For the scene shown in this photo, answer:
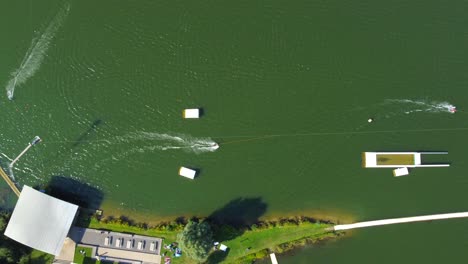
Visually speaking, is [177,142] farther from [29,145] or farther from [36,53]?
[36,53]

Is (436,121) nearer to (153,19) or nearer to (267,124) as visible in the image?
(267,124)

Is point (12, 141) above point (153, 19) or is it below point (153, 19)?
below

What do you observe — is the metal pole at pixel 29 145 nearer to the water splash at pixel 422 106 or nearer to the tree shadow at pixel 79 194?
the tree shadow at pixel 79 194

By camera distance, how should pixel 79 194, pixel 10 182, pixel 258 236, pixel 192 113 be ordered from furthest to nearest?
pixel 10 182, pixel 79 194, pixel 192 113, pixel 258 236

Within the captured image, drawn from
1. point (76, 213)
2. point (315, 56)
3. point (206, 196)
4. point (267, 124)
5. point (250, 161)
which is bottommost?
point (76, 213)

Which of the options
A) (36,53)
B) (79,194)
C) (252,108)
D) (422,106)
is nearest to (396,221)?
(422,106)

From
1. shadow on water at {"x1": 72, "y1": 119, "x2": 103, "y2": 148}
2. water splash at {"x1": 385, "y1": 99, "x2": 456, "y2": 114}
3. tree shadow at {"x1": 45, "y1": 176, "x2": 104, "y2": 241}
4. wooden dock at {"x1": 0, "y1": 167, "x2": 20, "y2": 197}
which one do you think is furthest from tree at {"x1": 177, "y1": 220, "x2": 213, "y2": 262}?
water splash at {"x1": 385, "y1": 99, "x2": 456, "y2": 114}

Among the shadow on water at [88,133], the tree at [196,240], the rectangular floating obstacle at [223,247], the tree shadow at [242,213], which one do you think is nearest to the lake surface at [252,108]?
the shadow on water at [88,133]

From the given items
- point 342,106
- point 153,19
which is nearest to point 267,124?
point 342,106
